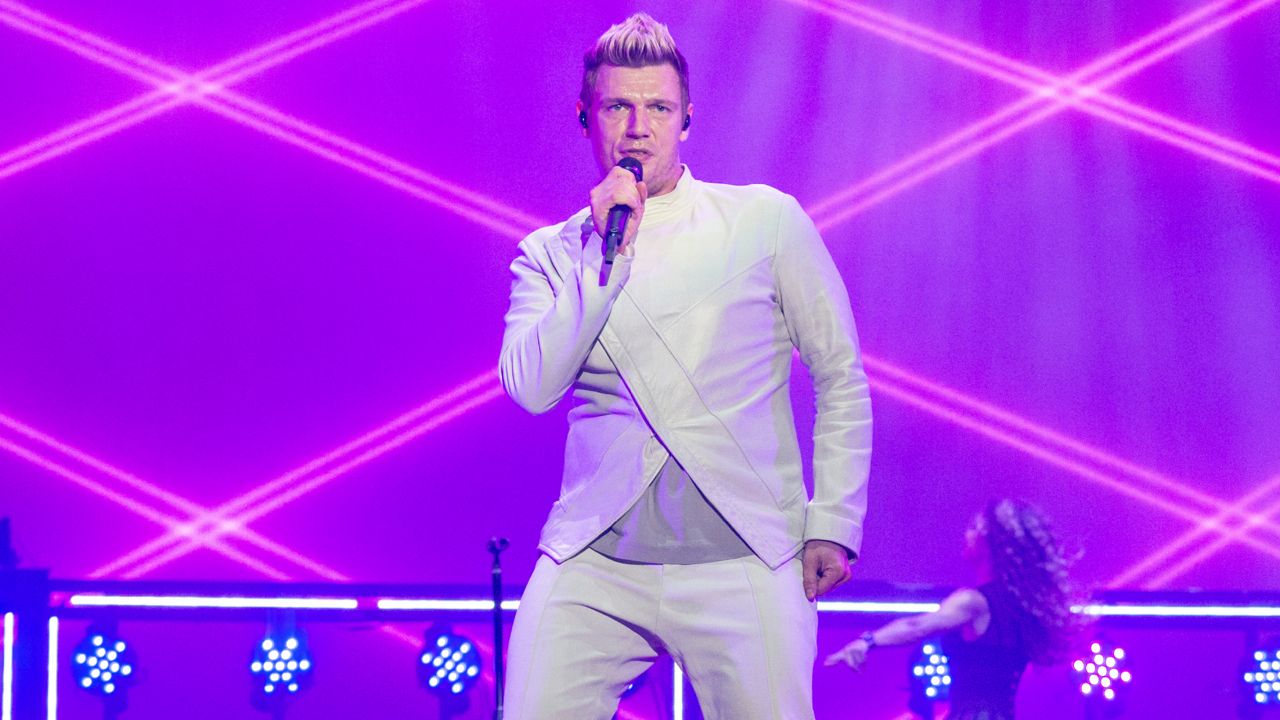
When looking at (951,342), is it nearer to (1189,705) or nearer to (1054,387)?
(1054,387)

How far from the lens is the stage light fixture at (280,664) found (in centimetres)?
379

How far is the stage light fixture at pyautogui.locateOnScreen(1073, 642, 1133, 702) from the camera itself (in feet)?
12.2

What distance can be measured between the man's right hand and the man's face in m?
0.20

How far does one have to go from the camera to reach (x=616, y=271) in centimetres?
173

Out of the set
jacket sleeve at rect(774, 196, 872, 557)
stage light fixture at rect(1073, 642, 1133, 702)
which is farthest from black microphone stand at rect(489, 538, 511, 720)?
stage light fixture at rect(1073, 642, 1133, 702)

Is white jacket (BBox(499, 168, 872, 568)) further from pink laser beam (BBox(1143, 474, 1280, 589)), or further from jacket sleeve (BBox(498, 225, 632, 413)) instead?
pink laser beam (BBox(1143, 474, 1280, 589))

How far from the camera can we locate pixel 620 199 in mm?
1684

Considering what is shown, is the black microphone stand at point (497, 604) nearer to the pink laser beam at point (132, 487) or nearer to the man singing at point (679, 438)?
the man singing at point (679, 438)

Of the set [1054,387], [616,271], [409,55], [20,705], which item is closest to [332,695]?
[20,705]

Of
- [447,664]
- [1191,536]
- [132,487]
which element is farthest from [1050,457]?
[132,487]

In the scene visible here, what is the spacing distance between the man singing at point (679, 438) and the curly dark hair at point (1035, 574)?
186cm

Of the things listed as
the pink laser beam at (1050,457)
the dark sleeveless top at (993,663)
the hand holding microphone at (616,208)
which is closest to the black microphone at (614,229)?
the hand holding microphone at (616,208)

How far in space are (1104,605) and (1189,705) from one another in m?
0.67

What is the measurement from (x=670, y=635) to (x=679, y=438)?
10.5 inches
